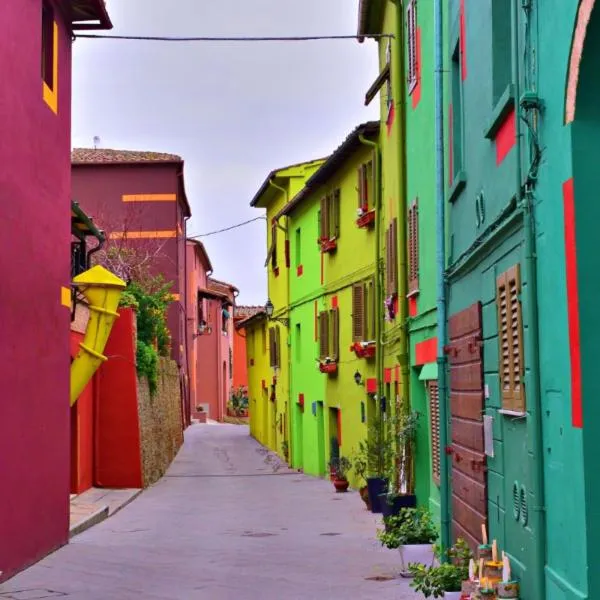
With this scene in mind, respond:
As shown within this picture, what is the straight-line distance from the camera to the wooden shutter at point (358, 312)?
21.8 m

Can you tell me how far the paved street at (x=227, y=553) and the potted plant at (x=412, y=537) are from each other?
1.07 ft

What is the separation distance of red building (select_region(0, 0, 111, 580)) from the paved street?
0.74m

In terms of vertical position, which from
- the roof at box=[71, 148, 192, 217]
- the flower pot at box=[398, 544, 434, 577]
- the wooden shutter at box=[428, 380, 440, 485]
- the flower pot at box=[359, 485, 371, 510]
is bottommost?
the flower pot at box=[359, 485, 371, 510]

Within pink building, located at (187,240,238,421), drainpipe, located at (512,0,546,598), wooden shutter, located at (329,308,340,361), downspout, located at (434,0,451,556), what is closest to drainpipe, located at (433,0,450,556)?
downspout, located at (434,0,451,556)

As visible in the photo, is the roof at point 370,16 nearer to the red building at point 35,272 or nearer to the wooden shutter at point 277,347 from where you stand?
the red building at point 35,272

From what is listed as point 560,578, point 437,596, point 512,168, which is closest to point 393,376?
point 437,596

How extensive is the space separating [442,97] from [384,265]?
8.32 meters

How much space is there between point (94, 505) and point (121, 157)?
24.8m

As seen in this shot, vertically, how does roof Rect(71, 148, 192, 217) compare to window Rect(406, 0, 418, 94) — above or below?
above

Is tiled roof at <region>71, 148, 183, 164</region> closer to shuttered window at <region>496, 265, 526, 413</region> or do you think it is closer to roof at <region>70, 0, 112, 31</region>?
roof at <region>70, 0, 112, 31</region>

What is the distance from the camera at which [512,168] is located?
7.47m

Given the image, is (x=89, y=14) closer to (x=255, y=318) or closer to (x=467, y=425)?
(x=467, y=425)

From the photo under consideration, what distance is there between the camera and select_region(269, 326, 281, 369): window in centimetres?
3641

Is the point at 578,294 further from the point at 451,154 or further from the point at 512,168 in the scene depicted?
the point at 451,154
